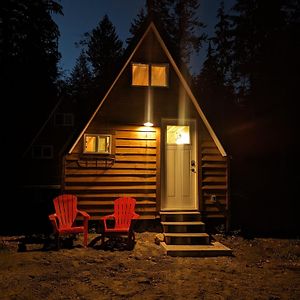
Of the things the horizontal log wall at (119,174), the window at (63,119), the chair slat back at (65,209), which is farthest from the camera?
the window at (63,119)

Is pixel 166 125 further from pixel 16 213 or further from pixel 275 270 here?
pixel 16 213

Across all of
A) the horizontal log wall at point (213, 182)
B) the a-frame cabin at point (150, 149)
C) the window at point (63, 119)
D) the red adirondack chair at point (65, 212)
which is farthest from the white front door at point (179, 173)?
the window at point (63, 119)

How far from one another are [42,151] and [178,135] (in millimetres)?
15878

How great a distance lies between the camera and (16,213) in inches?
497

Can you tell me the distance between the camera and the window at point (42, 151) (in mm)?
22844

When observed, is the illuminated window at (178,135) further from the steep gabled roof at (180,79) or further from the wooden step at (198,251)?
the wooden step at (198,251)

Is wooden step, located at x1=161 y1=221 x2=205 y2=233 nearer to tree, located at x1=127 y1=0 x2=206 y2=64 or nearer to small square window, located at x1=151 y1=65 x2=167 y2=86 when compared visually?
small square window, located at x1=151 y1=65 x2=167 y2=86

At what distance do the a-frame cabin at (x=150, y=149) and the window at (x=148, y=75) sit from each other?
0.03m

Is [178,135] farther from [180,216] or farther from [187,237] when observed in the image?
[187,237]

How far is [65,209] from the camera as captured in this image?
801cm

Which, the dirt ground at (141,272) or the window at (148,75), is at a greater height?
the window at (148,75)

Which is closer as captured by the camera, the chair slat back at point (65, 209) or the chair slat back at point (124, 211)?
the chair slat back at point (65, 209)

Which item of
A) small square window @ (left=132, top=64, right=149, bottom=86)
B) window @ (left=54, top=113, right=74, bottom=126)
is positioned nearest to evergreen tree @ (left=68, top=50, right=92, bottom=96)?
window @ (left=54, top=113, right=74, bottom=126)

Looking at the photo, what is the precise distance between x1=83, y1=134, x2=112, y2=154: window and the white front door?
163 centimetres
